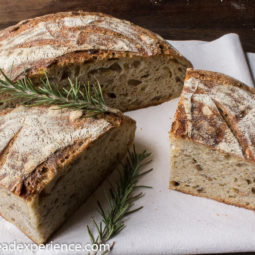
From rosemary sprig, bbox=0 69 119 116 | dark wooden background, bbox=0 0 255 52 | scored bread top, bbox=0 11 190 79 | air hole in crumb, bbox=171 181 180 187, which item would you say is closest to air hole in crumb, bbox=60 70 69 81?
scored bread top, bbox=0 11 190 79

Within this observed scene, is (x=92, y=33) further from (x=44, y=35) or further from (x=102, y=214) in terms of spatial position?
(x=102, y=214)

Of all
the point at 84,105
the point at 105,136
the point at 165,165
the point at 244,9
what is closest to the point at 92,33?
the point at 84,105

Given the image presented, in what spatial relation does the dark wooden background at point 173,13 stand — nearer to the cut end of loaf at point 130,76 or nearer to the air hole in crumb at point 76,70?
the cut end of loaf at point 130,76

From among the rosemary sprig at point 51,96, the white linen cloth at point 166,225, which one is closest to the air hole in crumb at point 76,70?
the rosemary sprig at point 51,96

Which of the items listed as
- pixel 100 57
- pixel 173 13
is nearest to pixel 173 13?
pixel 173 13

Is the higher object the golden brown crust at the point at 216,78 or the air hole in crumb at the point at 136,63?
the air hole in crumb at the point at 136,63

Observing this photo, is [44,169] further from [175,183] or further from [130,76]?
[130,76]

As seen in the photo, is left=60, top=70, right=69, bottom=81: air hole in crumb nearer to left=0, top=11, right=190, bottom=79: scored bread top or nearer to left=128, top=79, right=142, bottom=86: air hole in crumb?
left=0, top=11, right=190, bottom=79: scored bread top
